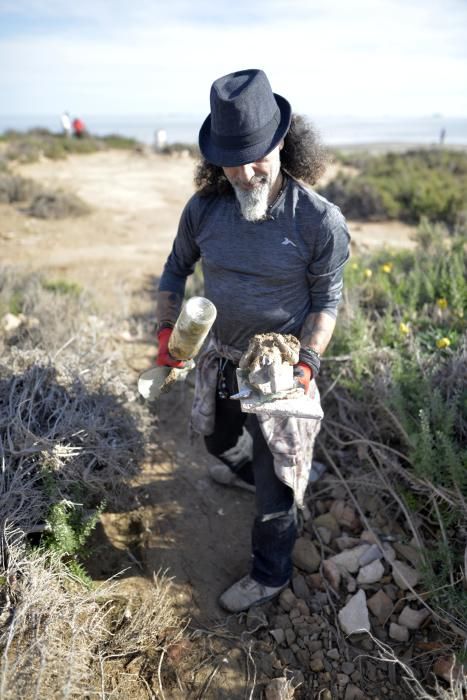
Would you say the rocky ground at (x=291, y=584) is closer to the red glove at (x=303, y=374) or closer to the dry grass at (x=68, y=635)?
the dry grass at (x=68, y=635)

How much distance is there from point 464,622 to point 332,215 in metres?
1.72

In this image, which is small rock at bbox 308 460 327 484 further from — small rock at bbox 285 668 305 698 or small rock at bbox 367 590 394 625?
small rock at bbox 285 668 305 698

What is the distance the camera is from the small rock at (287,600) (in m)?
2.32

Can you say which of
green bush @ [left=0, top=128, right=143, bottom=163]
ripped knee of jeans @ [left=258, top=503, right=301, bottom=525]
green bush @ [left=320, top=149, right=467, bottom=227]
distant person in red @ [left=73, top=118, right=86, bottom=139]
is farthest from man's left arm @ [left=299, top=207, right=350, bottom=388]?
distant person in red @ [left=73, top=118, right=86, bottom=139]

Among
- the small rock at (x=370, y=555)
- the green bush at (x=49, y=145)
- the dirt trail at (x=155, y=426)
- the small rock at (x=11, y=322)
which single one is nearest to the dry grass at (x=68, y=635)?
the dirt trail at (x=155, y=426)

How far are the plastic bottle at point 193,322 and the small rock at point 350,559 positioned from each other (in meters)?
1.40

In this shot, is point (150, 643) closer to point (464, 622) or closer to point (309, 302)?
point (464, 622)

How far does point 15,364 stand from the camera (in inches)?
108

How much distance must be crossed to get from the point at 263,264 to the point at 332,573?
1.58m

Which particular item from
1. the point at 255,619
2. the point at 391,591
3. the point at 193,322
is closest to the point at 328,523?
the point at 391,591

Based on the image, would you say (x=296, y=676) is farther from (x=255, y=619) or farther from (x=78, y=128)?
(x=78, y=128)

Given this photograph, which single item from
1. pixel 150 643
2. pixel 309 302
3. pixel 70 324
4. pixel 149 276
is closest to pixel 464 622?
pixel 150 643

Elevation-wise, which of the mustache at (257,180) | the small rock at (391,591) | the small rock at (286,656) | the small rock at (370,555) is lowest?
the small rock at (286,656)

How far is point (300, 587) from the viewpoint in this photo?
241cm
